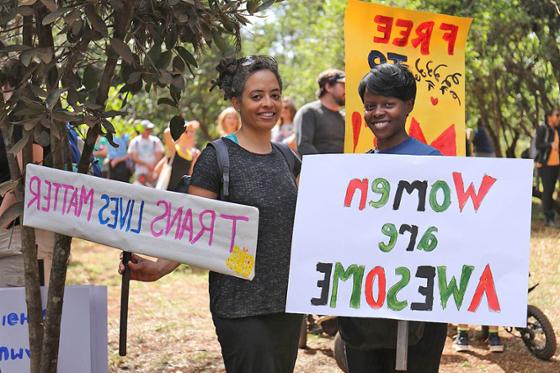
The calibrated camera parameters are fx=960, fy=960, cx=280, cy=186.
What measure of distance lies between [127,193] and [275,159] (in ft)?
1.99

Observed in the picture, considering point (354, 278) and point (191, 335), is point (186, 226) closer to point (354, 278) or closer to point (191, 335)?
point (354, 278)

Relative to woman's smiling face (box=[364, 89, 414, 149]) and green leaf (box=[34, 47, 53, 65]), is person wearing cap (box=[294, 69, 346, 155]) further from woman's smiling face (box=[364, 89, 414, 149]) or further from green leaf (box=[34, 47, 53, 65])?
green leaf (box=[34, 47, 53, 65])

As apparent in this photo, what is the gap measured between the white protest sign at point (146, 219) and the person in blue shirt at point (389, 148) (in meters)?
0.45

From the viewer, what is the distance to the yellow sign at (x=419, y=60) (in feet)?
17.3

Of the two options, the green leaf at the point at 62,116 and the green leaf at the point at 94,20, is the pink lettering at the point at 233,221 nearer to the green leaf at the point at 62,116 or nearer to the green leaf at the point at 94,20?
the green leaf at the point at 62,116

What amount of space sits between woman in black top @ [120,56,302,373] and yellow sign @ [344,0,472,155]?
1.68 meters

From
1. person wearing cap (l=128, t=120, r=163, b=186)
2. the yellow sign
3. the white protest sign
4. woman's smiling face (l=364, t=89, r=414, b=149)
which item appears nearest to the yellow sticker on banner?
the white protest sign

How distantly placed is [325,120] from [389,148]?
4.03 meters

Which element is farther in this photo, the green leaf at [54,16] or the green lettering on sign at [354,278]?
the green leaf at [54,16]

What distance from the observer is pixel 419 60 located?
18.1 feet

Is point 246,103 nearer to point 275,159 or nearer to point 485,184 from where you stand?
point 275,159

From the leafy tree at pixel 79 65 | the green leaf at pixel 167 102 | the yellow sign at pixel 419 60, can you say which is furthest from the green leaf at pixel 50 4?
the yellow sign at pixel 419 60

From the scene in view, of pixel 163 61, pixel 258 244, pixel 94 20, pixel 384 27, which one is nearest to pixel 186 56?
pixel 163 61

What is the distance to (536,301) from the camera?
28.2 feet
